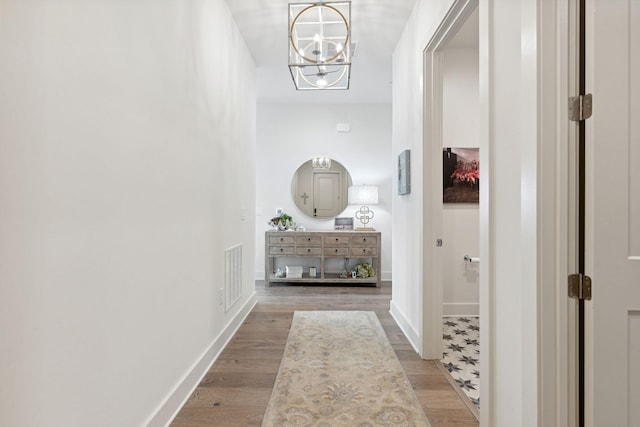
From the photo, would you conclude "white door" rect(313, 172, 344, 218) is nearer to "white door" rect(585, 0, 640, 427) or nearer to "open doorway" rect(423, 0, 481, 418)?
"open doorway" rect(423, 0, 481, 418)

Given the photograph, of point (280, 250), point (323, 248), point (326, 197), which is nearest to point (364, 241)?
point (323, 248)

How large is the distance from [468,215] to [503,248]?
7.08 feet

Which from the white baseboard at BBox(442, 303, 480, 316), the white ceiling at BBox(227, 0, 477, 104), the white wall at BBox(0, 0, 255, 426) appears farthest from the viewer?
the white baseboard at BBox(442, 303, 480, 316)

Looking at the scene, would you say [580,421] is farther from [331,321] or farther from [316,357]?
[331,321]

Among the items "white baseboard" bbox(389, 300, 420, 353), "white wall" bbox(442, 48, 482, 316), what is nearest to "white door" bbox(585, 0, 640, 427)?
"white baseboard" bbox(389, 300, 420, 353)

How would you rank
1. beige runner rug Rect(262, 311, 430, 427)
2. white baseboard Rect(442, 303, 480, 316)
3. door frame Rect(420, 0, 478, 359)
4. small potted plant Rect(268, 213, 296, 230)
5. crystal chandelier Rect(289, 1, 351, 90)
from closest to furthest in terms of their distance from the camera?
beige runner rug Rect(262, 311, 430, 427) < crystal chandelier Rect(289, 1, 351, 90) < door frame Rect(420, 0, 478, 359) < white baseboard Rect(442, 303, 480, 316) < small potted plant Rect(268, 213, 296, 230)

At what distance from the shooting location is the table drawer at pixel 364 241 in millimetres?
4805

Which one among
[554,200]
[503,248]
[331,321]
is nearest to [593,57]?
[554,200]

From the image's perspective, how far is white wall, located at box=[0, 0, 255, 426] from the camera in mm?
906

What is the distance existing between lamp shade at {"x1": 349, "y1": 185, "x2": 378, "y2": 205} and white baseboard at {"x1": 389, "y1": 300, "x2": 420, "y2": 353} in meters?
1.92

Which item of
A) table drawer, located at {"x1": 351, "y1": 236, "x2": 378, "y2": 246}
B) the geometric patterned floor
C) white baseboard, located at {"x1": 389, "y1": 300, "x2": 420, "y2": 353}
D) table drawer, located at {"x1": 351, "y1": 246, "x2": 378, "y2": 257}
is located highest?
table drawer, located at {"x1": 351, "y1": 236, "x2": 378, "y2": 246}

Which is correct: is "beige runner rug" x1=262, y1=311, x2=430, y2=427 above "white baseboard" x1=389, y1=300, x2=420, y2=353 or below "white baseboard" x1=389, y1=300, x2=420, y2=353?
below

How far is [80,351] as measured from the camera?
1.11m

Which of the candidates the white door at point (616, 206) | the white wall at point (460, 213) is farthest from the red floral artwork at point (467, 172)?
the white door at point (616, 206)
